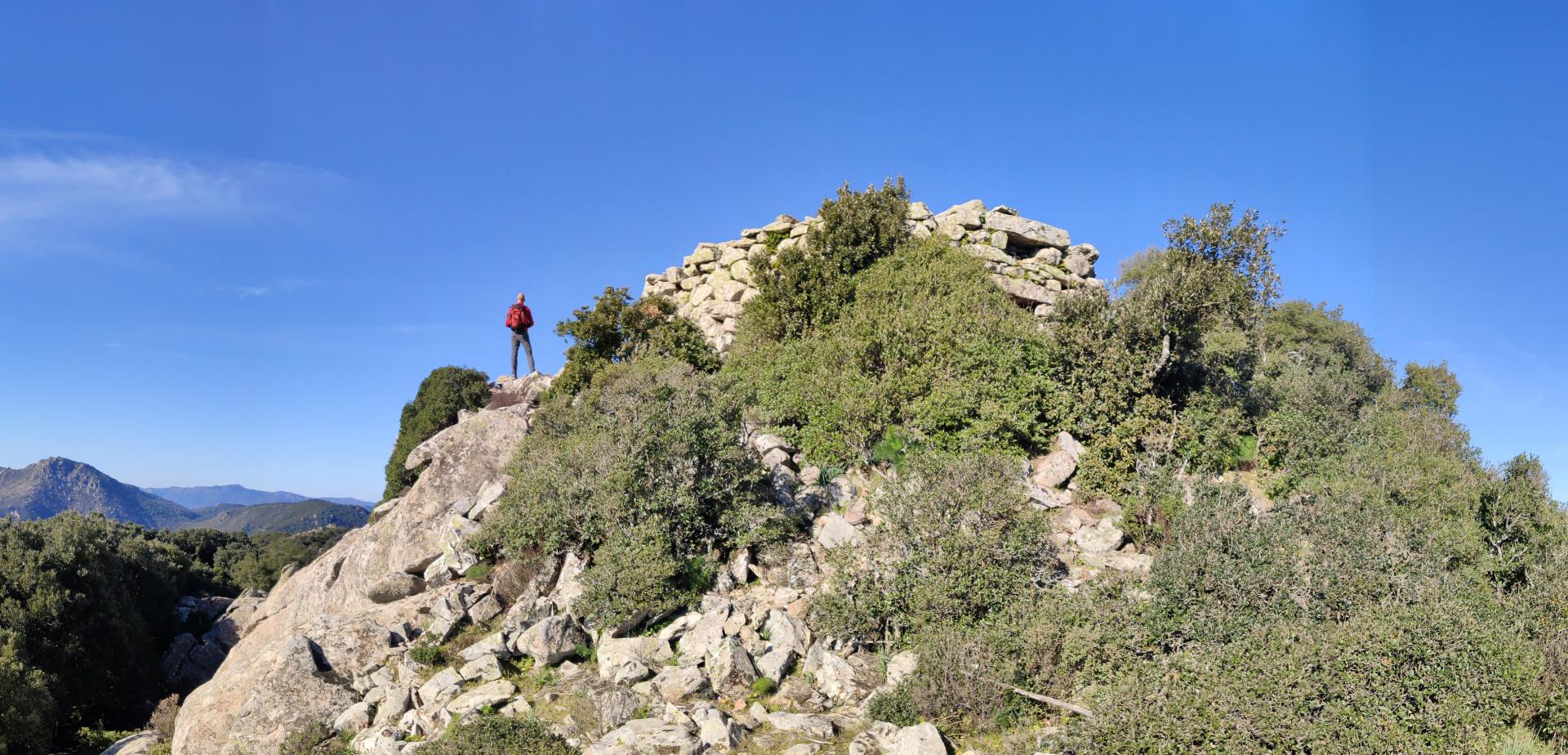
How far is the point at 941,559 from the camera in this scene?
14.0m

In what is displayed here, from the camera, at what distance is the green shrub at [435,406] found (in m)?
32.2

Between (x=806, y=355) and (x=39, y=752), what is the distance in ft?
89.5

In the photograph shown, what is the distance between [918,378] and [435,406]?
71.2 ft

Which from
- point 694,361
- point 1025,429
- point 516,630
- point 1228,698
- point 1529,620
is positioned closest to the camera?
point 1228,698

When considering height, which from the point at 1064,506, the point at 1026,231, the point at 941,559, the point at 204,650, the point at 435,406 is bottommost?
the point at 204,650

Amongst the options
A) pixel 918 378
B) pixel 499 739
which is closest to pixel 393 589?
pixel 499 739

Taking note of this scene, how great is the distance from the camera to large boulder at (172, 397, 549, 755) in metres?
14.8

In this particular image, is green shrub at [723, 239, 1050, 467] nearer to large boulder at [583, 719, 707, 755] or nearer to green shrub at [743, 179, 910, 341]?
green shrub at [743, 179, 910, 341]

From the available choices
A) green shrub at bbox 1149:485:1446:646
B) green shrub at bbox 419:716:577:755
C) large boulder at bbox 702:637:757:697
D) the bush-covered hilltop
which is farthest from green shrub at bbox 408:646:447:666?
green shrub at bbox 1149:485:1446:646

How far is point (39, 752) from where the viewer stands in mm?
24453

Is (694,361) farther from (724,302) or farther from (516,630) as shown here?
(516,630)

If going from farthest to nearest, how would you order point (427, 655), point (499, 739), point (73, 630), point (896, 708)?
point (73, 630), point (427, 655), point (896, 708), point (499, 739)

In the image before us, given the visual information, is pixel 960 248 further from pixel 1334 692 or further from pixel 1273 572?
pixel 1334 692

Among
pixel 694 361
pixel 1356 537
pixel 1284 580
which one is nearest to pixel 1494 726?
pixel 1284 580
